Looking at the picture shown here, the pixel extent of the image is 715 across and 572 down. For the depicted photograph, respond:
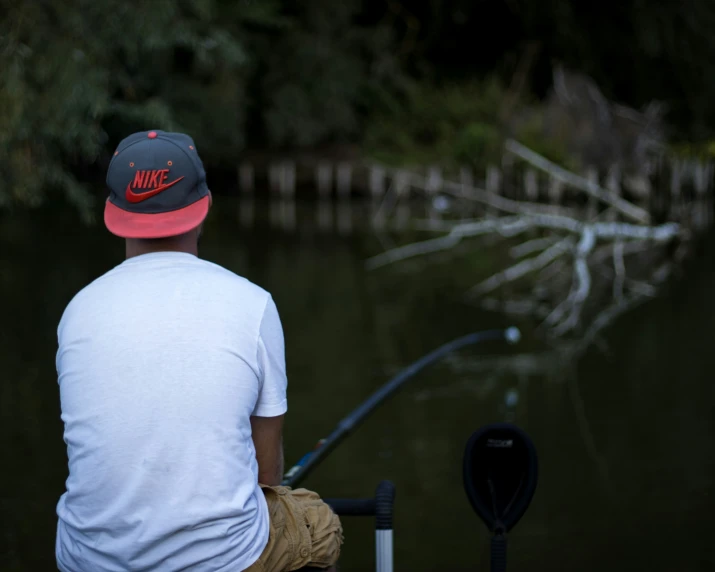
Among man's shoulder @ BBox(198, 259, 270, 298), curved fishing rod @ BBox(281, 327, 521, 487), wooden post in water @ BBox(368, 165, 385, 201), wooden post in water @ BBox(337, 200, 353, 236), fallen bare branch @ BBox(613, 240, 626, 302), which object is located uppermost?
wooden post in water @ BBox(368, 165, 385, 201)

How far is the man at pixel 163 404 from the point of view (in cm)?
190

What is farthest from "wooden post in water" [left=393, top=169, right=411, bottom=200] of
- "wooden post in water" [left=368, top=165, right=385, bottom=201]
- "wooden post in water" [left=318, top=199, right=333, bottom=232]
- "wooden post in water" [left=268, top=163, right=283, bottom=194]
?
"wooden post in water" [left=268, top=163, right=283, bottom=194]

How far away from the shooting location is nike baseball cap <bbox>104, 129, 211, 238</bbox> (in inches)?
81.1

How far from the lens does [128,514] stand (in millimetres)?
1920

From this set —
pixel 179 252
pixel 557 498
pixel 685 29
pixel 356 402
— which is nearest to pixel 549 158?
pixel 685 29

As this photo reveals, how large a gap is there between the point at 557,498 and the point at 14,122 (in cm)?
347

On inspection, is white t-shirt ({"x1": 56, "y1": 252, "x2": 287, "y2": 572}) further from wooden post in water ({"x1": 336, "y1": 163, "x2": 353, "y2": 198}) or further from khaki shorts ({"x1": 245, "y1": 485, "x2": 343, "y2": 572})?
wooden post in water ({"x1": 336, "y1": 163, "x2": 353, "y2": 198})

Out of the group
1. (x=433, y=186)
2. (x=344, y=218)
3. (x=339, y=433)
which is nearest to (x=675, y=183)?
(x=433, y=186)

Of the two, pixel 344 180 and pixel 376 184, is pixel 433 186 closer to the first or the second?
pixel 376 184

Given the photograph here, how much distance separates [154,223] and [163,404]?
360 millimetres

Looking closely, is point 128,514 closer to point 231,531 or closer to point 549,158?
point 231,531

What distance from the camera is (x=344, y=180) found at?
1830 centimetres

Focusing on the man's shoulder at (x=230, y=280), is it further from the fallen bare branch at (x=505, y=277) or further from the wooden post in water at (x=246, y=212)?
the wooden post in water at (x=246, y=212)

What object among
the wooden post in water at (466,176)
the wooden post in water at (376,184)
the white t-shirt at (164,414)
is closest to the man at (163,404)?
the white t-shirt at (164,414)
